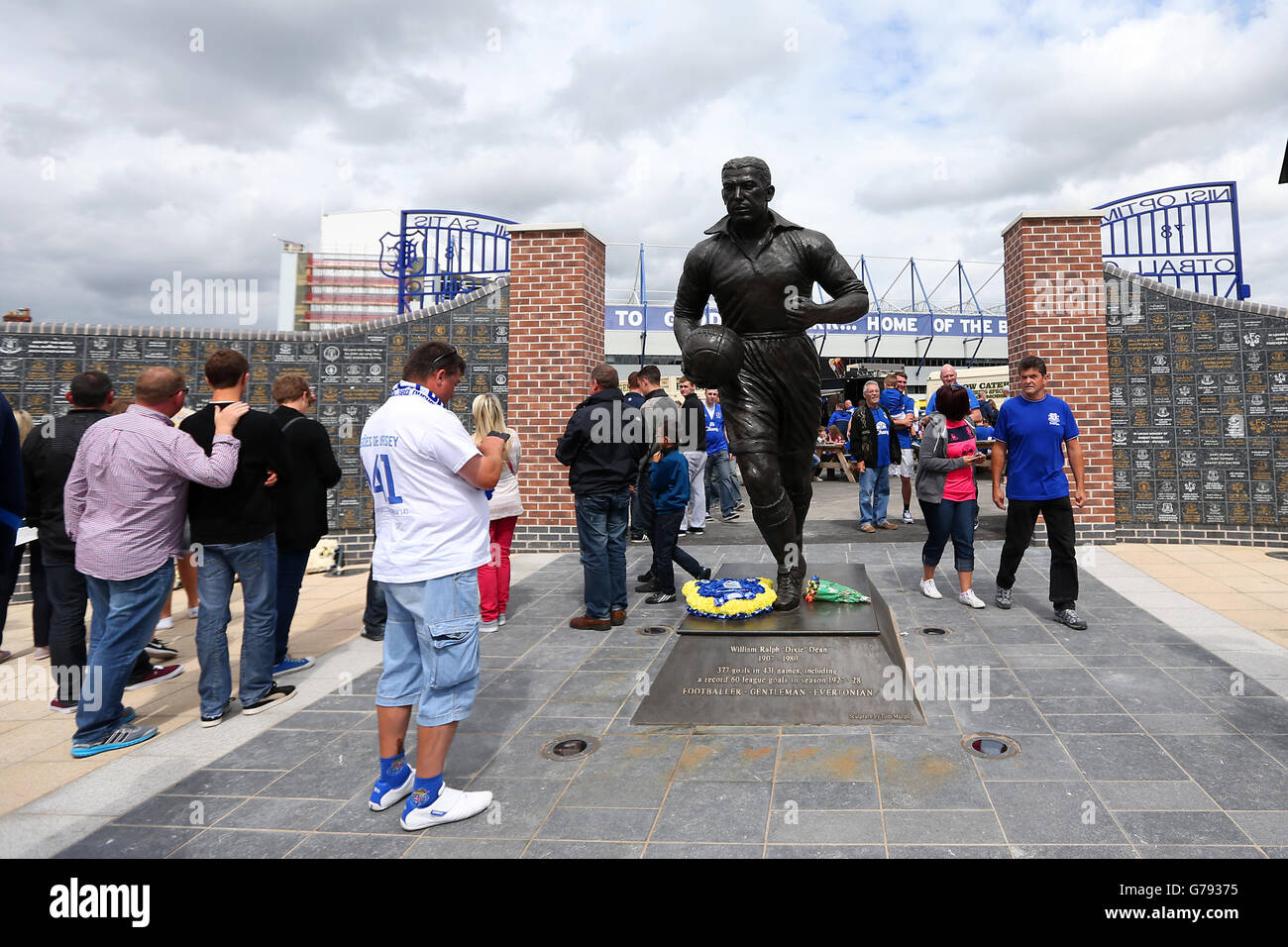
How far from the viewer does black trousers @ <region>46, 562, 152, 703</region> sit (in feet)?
13.1

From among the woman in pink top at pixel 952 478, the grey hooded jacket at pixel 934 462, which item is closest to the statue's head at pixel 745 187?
the woman in pink top at pixel 952 478

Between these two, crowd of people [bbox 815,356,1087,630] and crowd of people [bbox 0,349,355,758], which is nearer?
crowd of people [bbox 0,349,355,758]

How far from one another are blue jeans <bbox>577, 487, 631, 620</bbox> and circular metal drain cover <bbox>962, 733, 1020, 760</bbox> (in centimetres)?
268

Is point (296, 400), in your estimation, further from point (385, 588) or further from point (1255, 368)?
point (1255, 368)

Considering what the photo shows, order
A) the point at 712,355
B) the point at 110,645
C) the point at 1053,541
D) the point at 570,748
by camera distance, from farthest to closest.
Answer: the point at 1053,541 < the point at 712,355 < the point at 110,645 < the point at 570,748

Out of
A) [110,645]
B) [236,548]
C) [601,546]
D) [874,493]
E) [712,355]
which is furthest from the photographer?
[874,493]

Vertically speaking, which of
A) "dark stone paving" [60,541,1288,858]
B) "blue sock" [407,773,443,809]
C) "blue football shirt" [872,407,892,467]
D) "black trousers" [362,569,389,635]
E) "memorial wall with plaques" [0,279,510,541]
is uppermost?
"memorial wall with plaques" [0,279,510,541]

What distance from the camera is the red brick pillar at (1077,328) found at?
7855mm

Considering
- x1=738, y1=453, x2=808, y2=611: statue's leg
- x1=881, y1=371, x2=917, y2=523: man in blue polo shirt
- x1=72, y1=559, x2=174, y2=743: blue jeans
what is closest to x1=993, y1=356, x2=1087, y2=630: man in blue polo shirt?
x1=738, y1=453, x2=808, y2=611: statue's leg

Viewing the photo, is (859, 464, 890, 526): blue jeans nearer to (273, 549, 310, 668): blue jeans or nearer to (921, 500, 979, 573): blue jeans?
(921, 500, 979, 573): blue jeans

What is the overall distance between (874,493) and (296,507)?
6.56 metres

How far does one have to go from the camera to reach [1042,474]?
5.02 metres

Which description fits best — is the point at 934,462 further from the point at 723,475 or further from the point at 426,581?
the point at 723,475

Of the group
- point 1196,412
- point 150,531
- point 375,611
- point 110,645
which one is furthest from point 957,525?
point 110,645
